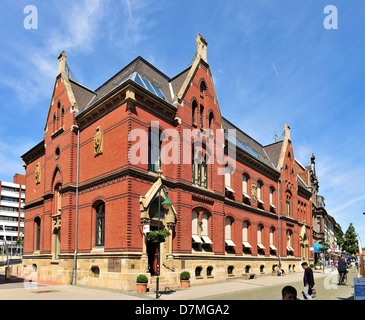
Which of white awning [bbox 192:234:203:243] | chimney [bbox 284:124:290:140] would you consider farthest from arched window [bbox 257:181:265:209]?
white awning [bbox 192:234:203:243]

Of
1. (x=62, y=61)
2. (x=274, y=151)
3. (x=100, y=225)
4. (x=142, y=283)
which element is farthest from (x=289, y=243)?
(x=62, y=61)

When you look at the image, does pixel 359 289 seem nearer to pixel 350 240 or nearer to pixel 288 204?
pixel 288 204

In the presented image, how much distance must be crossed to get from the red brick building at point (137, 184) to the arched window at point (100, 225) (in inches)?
2.7

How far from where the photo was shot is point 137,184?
2122cm

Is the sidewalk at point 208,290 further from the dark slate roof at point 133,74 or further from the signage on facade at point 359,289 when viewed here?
the dark slate roof at point 133,74

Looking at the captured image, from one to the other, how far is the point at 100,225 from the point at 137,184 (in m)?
4.39

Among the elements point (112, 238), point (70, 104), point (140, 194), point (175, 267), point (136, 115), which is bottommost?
point (175, 267)

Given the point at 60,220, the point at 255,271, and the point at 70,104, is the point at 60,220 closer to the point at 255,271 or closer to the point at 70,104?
the point at 70,104

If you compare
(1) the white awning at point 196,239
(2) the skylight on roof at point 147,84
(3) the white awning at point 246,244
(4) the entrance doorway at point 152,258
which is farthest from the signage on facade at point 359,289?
(3) the white awning at point 246,244

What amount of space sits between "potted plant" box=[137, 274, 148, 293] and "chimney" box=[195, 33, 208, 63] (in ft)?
60.5

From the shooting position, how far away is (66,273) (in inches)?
929
